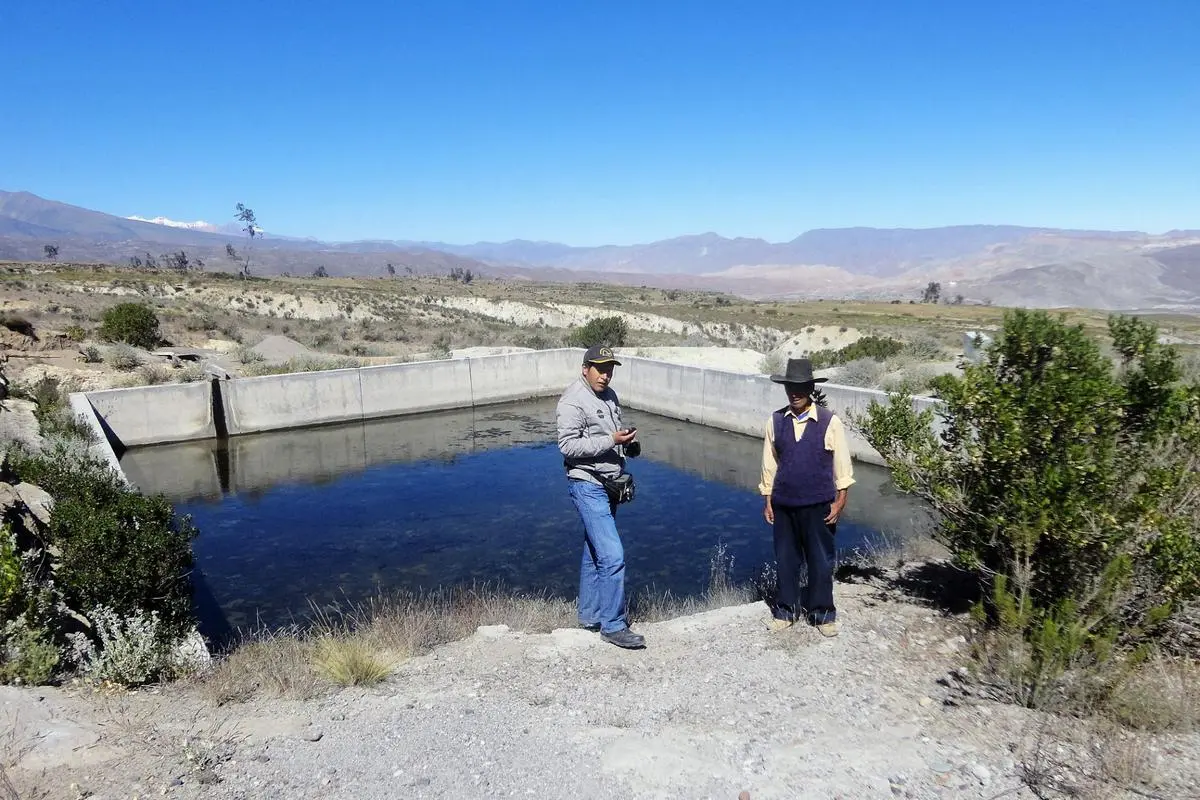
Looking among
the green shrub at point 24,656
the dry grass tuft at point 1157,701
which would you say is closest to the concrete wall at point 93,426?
the green shrub at point 24,656

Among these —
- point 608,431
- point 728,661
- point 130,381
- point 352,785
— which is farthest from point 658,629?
point 130,381

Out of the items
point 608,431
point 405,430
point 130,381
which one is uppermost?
point 608,431

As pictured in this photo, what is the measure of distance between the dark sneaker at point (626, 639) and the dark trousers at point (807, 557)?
3.21ft

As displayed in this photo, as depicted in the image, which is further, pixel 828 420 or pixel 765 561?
pixel 765 561

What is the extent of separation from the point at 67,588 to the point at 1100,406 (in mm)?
6719

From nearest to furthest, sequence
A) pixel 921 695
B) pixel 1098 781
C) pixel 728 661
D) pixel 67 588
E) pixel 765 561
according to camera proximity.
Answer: pixel 1098 781 < pixel 921 695 < pixel 728 661 < pixel 67 588 < pixel 765 561

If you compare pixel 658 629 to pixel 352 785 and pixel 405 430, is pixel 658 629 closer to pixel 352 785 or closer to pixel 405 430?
pixel 352 785

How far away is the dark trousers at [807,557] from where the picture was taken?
15.4 feet

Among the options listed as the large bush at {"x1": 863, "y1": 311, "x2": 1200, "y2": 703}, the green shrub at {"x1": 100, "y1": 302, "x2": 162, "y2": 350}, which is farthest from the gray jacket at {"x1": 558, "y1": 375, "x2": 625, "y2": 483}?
the green shrub at {"x1": 100, "y1": 302, "x2": 162, "y2": 350}

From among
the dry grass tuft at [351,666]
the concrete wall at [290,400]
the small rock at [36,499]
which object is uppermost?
the dry grass tuft at [351,666]

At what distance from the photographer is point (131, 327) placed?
22578mm

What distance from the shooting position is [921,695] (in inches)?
155

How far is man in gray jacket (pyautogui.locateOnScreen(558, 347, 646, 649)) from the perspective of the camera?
4.77 meters

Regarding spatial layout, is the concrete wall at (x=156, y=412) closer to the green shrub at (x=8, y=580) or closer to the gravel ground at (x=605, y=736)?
the green shrub at (x=8, y=580)
